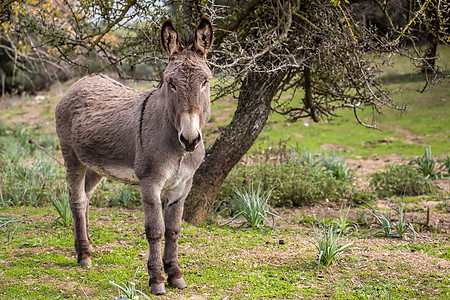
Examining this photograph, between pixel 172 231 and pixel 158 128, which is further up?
pixel 158 128

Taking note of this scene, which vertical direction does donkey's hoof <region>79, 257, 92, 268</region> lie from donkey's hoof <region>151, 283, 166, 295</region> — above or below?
below

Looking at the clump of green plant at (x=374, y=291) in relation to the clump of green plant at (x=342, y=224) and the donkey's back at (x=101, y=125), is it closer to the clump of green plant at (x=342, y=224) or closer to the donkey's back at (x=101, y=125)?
the clump of green plant at (x=342, y=224)

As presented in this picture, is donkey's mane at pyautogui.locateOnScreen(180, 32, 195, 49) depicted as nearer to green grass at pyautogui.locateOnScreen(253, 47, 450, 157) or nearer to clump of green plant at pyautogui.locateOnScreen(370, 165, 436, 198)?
clump of green plant at pyautogui.locateOnScreen(370, 165, 436, 198)

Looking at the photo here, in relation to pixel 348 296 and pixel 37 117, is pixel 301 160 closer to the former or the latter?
pixel 348 296

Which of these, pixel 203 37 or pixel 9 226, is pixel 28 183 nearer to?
pixel 9 226

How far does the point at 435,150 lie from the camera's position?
11.0m

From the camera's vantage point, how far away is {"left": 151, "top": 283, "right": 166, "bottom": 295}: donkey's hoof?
3.99m

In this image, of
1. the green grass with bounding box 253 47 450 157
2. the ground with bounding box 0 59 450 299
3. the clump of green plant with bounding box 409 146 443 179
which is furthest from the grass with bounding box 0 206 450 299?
the green grass with bounding box 253 47 450 157

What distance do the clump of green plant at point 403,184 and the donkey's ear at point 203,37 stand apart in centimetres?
518

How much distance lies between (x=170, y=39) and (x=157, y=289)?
2.22 metres

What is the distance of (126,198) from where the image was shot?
7.36 m

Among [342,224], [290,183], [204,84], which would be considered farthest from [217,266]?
[290,183]

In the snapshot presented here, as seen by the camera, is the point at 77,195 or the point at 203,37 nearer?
the point at 203,37

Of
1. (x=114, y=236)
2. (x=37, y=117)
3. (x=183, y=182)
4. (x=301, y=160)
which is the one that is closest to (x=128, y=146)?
(x=183, y=182)
